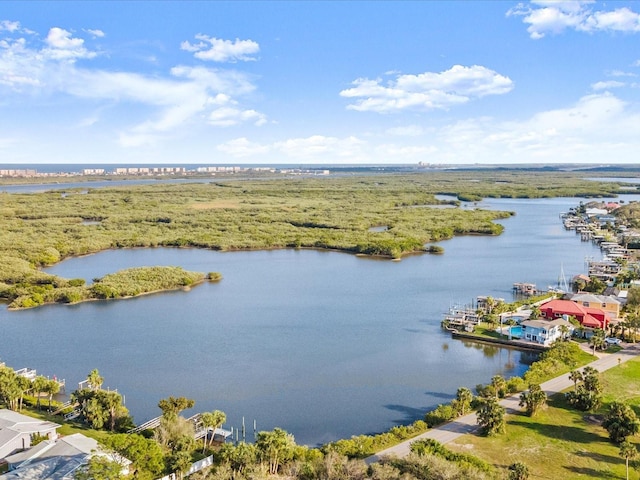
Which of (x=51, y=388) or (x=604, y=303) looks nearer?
(x=51, y=388)

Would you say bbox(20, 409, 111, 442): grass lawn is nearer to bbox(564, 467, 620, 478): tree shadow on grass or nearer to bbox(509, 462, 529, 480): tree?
bbox(509, 462, 529, 480): tree

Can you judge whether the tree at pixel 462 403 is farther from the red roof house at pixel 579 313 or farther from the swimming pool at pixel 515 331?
the red roof house at pixel 579 313

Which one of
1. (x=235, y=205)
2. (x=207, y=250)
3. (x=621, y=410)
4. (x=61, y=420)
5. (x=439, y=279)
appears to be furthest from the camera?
(x=235, y=205)

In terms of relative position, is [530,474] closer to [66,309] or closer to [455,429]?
[455,429]

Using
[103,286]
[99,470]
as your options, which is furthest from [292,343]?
[103,286]

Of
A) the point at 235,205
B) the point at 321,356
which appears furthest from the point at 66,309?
the point at 235,205

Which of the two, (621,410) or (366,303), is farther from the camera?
(366,303)

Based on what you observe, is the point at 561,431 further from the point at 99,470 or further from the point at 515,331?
the point at 99,470

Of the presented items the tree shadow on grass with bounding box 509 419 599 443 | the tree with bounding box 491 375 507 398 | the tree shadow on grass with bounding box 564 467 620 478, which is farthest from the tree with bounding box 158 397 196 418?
the tree shadow on grass with bounding box 564 467 620 478
